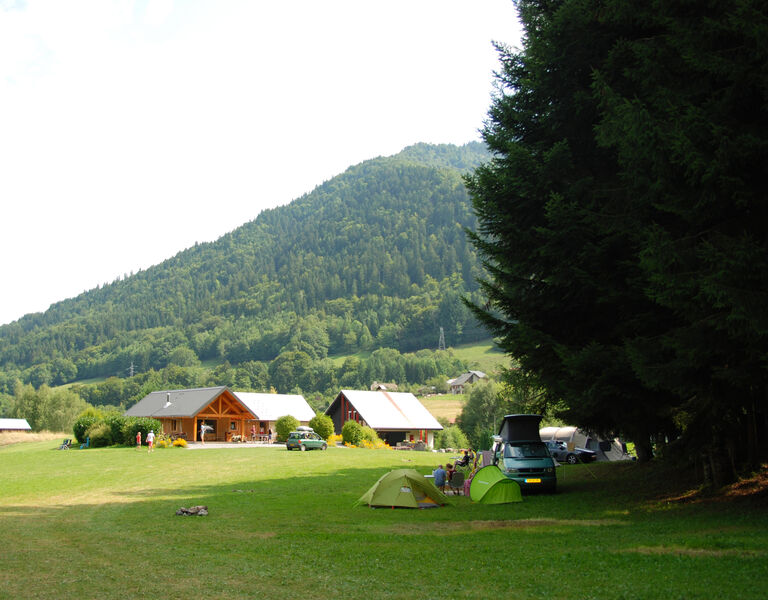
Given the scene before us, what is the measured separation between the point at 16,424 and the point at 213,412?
43.4m

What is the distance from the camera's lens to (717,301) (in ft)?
31.5

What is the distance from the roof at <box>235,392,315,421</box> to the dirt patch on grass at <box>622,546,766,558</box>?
55902mm

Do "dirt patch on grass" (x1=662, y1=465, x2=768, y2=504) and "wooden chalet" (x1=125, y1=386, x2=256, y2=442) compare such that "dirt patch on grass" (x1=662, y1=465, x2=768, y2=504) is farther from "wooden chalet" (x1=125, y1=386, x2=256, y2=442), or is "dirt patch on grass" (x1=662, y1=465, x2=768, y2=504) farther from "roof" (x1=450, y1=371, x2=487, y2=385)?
"roof" (x1=450, y1=371, x2=487, y2=385)

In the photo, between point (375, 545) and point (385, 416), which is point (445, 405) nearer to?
point (385, 416)

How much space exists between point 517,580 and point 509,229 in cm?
1005

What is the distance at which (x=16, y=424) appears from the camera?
84.7 m

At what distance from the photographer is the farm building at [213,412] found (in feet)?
187

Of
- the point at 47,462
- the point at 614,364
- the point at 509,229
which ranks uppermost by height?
the point at 509,229

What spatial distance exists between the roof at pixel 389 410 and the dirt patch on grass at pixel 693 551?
51.9 meters

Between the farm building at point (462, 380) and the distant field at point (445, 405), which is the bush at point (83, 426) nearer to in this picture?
the distant field at point (445, 405)

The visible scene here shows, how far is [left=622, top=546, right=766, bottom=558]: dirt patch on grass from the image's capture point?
9.20 meters

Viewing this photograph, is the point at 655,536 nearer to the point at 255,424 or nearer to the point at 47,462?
the point at 47,462

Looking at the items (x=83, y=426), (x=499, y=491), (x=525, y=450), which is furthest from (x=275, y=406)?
(x=499, y=491)

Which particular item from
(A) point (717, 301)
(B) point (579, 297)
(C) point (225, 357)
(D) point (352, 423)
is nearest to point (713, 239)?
(A) point (717, 301)
